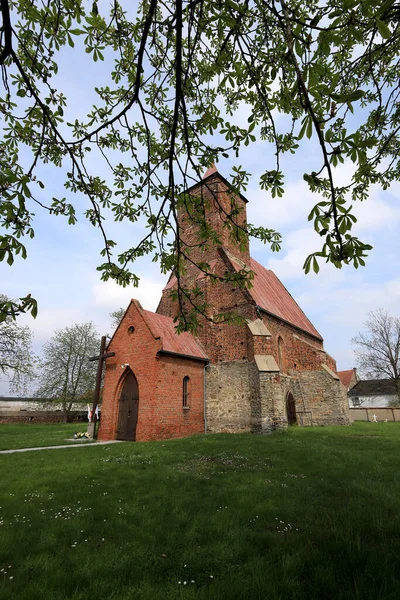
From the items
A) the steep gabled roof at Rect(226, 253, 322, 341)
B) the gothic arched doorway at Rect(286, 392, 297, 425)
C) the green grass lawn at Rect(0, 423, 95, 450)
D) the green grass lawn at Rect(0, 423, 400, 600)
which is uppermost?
the steep gabled roof at Rect(226, 253, 322, 341)

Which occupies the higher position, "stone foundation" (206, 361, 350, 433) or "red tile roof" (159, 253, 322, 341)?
"red tile roof" (159, 253, 322, 341)

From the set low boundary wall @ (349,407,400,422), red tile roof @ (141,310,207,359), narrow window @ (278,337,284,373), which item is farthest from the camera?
low boundary wall @ (349,407,400,422)

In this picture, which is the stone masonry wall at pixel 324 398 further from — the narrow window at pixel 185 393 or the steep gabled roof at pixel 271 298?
the narrow window at pixel 185 393

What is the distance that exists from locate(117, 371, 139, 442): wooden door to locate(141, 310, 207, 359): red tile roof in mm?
2400

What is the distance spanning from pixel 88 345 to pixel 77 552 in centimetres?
3769

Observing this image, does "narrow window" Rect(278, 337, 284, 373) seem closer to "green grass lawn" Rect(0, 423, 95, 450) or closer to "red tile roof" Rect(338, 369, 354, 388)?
"green grass lawn" Rect(0, 423, 95, 450)

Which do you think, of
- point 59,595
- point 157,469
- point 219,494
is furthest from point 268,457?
point 59,595

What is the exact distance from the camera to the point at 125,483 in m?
6.13

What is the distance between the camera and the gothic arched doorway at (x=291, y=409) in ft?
61.2

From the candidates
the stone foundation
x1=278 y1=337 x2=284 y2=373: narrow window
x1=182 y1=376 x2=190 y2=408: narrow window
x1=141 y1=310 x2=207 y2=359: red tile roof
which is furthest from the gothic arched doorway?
x1=182 y1=376 x2=190 y2=408: narrow window

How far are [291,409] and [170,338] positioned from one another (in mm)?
9066

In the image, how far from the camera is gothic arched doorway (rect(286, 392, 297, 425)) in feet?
61.2

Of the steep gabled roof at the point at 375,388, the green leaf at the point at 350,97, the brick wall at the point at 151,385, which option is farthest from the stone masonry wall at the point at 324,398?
the steep gabled roof at the point at 375,388

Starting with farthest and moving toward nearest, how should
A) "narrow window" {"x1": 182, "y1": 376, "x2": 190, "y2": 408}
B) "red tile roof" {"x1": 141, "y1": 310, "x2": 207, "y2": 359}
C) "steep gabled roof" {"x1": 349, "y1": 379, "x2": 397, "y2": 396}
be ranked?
"steep gabled roof" {"x1": 349, "y1": 379, "x2": 397, "y2": 396}
"narrow window" {"x1": 182, "y1": 376, "x2": 190, "y2": 408}
"red tile roof" {"x1": 141, "y1": 310, "x2": 207, "y2": 359}
